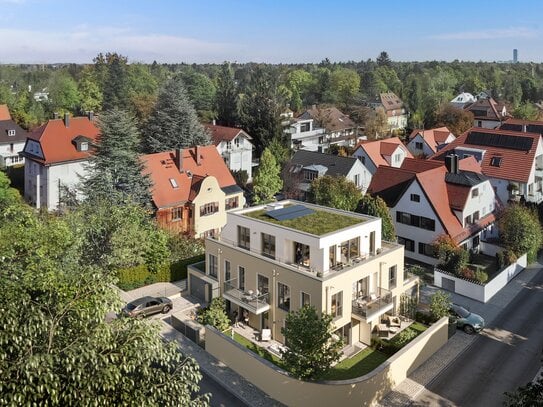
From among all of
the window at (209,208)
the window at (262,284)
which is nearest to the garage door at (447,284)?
the window at (262,284)

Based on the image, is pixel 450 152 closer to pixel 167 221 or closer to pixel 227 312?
pixel 167 221

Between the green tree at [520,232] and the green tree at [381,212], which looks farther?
the green tree at [520,232]

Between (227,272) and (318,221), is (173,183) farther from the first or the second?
Result: (318,221)

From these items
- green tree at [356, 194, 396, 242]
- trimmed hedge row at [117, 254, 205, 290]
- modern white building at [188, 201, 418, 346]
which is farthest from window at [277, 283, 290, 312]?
trimmed hedge row at [117, 254, 205, 290]

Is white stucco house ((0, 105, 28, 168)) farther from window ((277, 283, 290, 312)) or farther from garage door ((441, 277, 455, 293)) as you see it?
garage door ((441, 277, 455, 293))

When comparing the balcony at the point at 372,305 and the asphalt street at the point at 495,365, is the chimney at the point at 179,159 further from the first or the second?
the asphalt street at the point at 495,365

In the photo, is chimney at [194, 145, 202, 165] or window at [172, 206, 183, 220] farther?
chimney at [194, 145, 202, 165]
